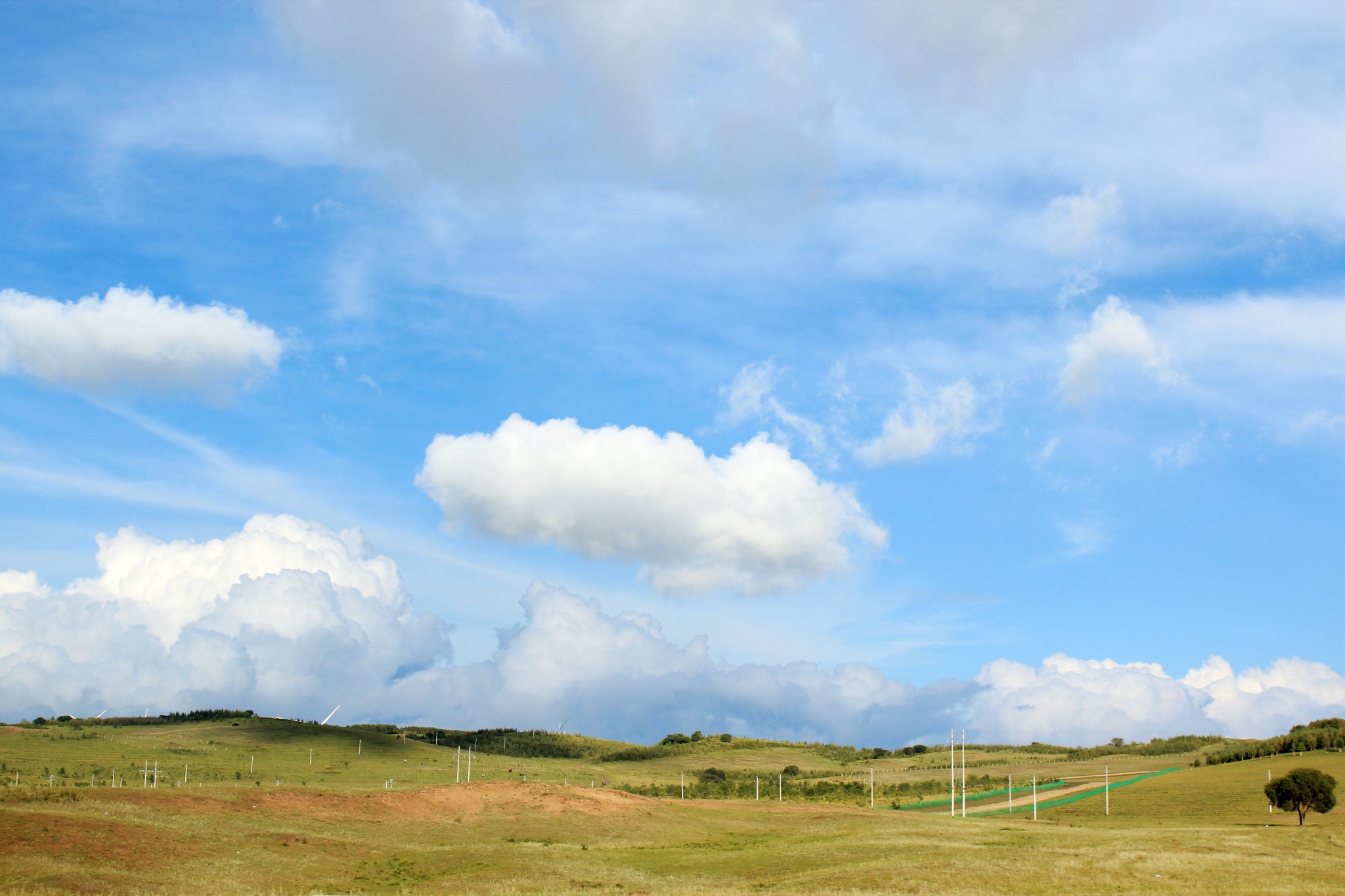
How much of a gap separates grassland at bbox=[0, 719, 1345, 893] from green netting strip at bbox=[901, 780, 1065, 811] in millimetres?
14563

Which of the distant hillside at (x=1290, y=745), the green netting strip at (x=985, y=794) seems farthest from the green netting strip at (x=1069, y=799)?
the distant hillside at (x=1290, y=745)

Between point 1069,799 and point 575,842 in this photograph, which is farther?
point 1069,799

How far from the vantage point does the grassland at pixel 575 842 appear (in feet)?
148

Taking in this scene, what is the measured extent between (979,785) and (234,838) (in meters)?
115

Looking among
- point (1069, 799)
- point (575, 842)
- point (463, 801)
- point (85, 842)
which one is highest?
point (85, 842)

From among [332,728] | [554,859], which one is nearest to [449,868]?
[554,859]

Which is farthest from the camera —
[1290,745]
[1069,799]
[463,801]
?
[1290,745]

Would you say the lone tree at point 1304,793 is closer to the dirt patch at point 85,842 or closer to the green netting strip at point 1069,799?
the green netting strip at point 1069,799

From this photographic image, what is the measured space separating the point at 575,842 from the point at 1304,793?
2542 inches

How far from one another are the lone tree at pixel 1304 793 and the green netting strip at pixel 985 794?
125 feet

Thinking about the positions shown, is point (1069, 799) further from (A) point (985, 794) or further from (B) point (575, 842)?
(B) point (575, 842)

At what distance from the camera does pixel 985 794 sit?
12862 cm

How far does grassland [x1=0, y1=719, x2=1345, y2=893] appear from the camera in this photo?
1778 inches

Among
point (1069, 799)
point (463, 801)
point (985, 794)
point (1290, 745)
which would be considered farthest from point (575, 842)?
point (1290, 745)
